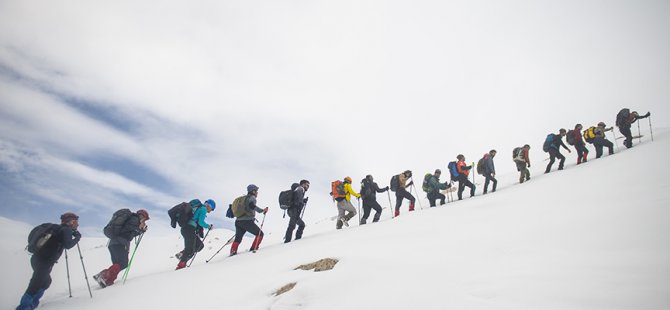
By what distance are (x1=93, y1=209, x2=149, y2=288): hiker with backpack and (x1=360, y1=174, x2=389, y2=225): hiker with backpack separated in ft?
Answer: 25.4

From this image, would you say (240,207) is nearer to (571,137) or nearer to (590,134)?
(571,137)

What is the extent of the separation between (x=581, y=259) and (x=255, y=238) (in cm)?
871

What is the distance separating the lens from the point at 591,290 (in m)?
2.61

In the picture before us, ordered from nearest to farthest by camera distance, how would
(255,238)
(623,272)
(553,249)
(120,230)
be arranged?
(623,272) < (553,249) < (120,230) < (255,238)

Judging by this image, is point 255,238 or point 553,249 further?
point 255,238

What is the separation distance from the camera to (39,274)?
6379mm

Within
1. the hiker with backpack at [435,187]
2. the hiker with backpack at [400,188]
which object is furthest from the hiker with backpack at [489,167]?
the hiker with backpack at [400,188]

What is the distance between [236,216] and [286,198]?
180cm

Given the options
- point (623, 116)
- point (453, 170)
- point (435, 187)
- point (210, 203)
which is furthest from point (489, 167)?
point (210, 203)

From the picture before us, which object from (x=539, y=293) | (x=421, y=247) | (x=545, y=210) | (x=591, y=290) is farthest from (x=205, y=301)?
(x=545, y=210)

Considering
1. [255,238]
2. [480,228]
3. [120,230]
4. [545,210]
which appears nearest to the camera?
[480,228]

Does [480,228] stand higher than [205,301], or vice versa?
[480,228]

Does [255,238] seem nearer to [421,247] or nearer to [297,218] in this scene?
[297,218]

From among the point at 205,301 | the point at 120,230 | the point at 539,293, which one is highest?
the point at 120,230
